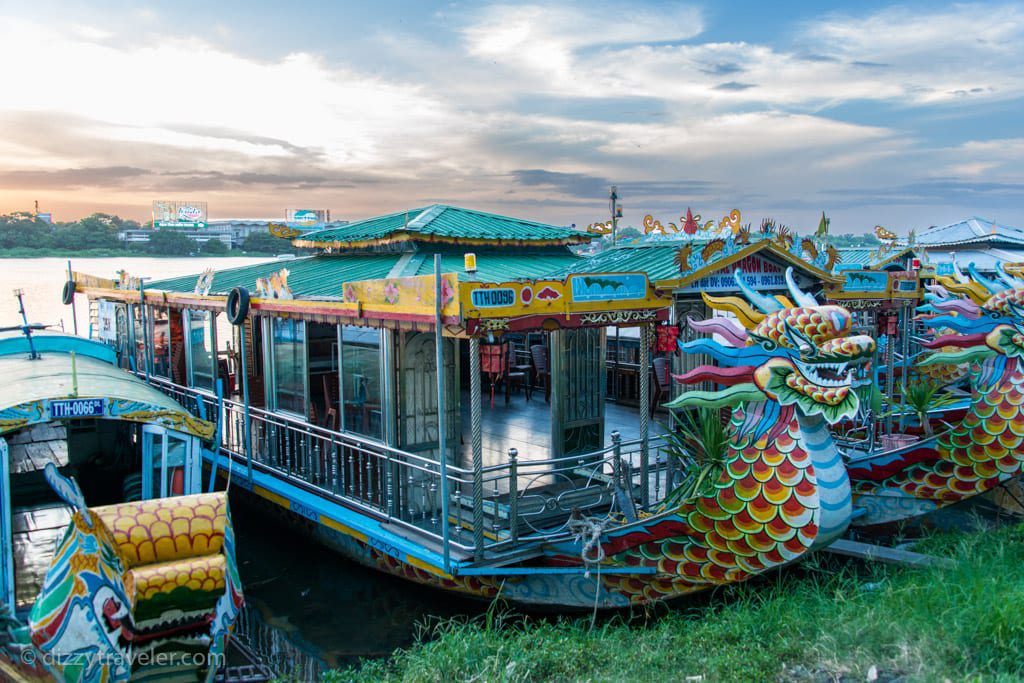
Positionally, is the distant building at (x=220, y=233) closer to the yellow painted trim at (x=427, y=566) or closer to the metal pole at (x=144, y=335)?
the metal pole at (x=144, y=335)

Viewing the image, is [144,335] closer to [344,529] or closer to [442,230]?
[442,230]

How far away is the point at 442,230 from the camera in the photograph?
429 inches

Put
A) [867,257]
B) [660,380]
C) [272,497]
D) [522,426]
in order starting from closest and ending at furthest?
[272,497] → [660,380] → [522,426] → [867,257]

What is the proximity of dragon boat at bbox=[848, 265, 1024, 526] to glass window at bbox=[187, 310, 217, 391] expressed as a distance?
10.2m

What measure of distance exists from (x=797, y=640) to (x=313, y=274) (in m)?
8.14

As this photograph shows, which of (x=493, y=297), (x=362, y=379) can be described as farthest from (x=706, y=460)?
(x=362, y=379)

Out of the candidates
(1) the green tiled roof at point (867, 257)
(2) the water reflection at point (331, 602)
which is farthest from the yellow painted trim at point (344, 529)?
(1) the green tiled roof at point (867, 257)

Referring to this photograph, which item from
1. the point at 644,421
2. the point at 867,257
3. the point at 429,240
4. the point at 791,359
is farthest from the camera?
the point at 867,257

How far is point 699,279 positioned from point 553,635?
4.16 metres

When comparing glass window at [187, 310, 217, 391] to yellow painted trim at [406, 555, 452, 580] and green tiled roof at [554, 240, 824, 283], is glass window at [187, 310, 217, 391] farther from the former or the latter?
yellow painted trim at [406, 555, 452, 580]

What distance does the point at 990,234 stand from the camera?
85.6ft

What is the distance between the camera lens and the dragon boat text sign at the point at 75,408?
23.9 feet

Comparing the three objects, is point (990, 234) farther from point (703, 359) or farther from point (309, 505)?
point (309, 505)

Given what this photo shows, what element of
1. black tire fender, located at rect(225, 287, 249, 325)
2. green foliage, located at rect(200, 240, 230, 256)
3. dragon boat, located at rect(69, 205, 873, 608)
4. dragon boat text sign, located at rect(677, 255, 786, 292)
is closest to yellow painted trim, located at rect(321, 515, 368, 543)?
dragon boat, located at rect(69, 205, 873, 608)
